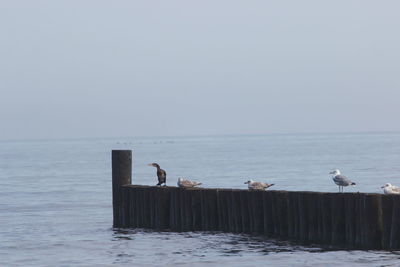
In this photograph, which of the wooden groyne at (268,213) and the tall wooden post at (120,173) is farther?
the tall wooden post at (120,173)

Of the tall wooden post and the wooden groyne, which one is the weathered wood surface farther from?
the tall wooden post

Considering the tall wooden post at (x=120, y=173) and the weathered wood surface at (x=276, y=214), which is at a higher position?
the tall wooden post at (x=120, y=173)

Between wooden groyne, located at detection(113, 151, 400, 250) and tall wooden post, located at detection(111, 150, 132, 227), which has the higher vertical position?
tall wooden post, located at detection(111, 150, 132, 227)

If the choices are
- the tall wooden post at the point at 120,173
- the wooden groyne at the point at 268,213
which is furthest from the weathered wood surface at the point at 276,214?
the tall wooden post at the point at 120,173

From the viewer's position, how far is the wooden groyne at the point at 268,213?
20.0 metres

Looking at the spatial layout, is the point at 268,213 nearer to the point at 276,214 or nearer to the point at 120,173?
the point at 276,214

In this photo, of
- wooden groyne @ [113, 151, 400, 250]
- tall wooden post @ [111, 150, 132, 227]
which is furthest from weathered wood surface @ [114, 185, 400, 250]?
tall wooden post @ [111, 150, 132, 227]

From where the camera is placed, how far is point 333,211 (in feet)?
68.5

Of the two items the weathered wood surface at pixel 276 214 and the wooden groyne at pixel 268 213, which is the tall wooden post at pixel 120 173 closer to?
the wooden groyne at pixel 268 213

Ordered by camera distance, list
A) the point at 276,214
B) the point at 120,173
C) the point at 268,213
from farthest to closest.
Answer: the point at 120,173, the point at 268,213, the point at 276,214

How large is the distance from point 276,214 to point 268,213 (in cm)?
26

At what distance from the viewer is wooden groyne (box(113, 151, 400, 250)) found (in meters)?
20.0

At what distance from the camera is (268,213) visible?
74.3 ft

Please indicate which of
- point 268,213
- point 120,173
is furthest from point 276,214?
point 120,173
